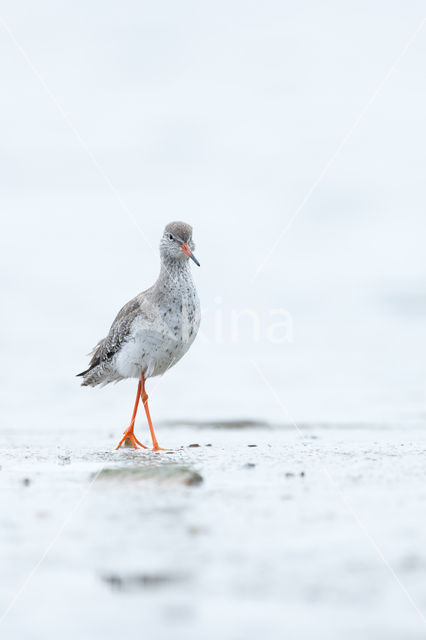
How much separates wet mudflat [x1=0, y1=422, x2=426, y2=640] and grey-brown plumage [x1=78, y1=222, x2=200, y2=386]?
1.75 metres

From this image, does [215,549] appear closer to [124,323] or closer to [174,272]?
[124,323]

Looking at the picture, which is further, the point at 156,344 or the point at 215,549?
the point at 156,344

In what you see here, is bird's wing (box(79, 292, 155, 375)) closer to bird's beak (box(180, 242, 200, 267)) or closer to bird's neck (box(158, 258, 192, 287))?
bird's neck (box(158, 258, 192, 287))

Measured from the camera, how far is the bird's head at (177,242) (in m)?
9.12

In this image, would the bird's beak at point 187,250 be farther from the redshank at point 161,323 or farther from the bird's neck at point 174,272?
the bird's neck at point 174,272

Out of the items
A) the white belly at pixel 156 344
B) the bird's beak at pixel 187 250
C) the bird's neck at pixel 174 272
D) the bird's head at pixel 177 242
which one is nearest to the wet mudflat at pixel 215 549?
the white belly at pixel 156 344

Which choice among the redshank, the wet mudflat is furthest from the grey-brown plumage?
the wet mudflat

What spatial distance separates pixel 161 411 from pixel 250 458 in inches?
243

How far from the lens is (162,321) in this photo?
867cm

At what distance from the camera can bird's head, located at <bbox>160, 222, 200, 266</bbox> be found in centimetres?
912

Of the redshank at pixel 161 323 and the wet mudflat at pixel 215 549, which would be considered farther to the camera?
the redshank at pixel 161 323

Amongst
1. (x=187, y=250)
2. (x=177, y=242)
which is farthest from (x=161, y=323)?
(x=177, y=242)

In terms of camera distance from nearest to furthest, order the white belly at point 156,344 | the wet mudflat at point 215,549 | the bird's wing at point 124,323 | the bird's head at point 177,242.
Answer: the wet mudflat at point 215,549
the white belly at point 156,344
the bird's wing at point 124,323
the bird's head at point 177,242

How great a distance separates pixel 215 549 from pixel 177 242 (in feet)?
17.8
